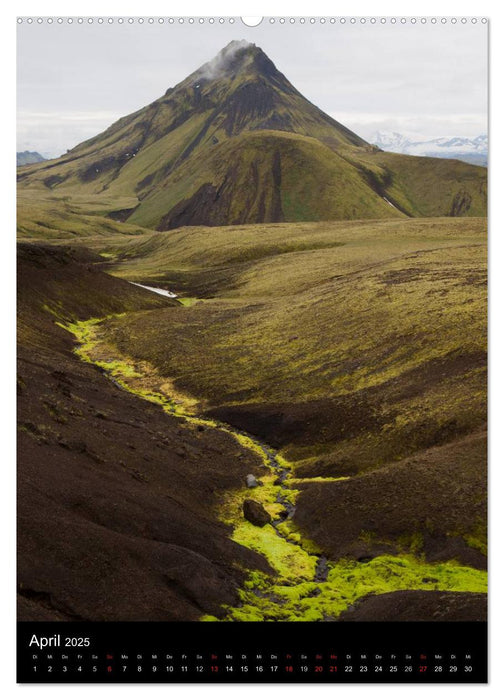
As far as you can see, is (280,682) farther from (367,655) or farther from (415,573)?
(415,573)

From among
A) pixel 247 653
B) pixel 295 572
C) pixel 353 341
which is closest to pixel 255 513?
pixel 295 572

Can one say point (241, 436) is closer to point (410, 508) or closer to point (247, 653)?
point (410, 508)

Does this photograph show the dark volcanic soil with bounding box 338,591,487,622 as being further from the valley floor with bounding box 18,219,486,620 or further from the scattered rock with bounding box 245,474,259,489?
the scattered rock with bounding box 245,474,259,489

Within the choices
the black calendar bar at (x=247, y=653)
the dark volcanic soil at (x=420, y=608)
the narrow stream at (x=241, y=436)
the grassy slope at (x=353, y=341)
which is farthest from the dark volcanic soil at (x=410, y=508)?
the black calendar bar at (x=247, y=653)

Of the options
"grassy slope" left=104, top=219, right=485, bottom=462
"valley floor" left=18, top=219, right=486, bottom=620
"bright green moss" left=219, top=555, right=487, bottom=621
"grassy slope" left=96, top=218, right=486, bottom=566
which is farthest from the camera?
"grassy slope" left=104, top=219, right=485, bottom=462

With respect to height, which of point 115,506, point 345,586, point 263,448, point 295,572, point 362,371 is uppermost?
point 362,371

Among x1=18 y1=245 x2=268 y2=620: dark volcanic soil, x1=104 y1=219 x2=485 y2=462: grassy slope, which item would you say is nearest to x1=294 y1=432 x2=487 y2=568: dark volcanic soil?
x1=104 y1=219 x2=485 y2=462: grassy slope

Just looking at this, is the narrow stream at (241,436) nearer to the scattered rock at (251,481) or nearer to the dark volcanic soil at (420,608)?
the scattered rock at (251,481)
